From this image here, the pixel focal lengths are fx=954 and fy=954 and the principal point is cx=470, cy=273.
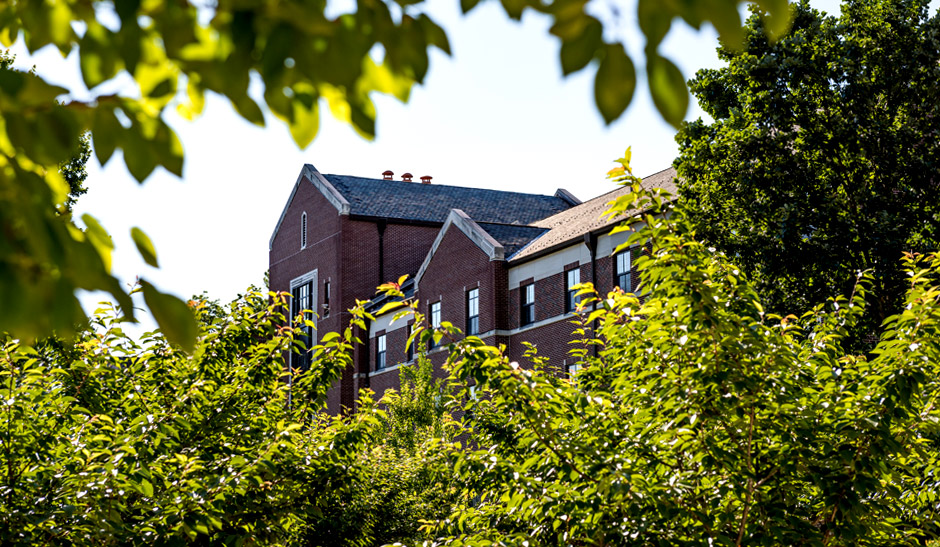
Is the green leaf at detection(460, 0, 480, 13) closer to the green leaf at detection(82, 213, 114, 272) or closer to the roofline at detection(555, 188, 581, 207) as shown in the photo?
the green leaf at detection(82, 213, 114, 272)

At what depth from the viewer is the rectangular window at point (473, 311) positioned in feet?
116

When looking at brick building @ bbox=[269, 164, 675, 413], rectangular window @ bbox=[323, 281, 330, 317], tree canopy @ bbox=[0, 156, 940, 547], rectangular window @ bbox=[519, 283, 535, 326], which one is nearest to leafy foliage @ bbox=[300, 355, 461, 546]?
tree canopy @ bbox=[0, 156, 940, 547]

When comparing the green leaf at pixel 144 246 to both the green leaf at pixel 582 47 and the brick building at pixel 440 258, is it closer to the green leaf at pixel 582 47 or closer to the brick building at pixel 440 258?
the green leaf at pixel 582 47

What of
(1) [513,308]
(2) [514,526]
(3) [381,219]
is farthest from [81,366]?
(3) [381,219]

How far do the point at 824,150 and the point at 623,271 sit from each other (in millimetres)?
11100

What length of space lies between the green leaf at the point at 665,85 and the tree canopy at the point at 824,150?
1630cm

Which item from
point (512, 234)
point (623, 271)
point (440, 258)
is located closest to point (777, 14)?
point (623, 271)

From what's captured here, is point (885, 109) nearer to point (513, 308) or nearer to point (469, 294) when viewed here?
point (513, 308)

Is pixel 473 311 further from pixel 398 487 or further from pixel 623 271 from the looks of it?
pixel 398 487

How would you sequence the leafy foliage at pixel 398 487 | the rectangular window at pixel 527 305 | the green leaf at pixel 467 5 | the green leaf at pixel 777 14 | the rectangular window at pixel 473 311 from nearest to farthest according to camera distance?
the green leaf at pixel 777 14 → the green leaf at pixel 467 5 → the leafy foliage at pixel 398 487 → the rectangular window at pixel 527 305 → the rectangular window at pixel 473 311

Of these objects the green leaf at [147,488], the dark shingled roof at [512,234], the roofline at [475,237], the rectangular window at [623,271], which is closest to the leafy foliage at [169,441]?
the green leaf at [147,488]

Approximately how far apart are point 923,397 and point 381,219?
129ft

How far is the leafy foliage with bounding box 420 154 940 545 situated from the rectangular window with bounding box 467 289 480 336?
92.5 feet

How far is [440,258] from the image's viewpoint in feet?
123
